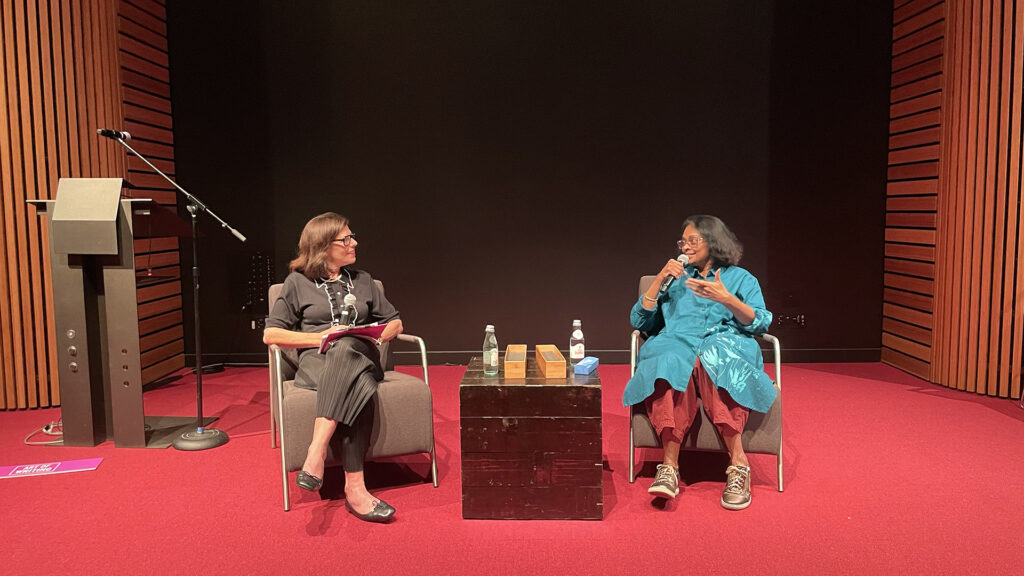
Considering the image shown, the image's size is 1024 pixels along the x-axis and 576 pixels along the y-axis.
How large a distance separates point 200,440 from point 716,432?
2821 millimetres

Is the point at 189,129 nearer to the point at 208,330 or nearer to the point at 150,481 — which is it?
the point at 208,330

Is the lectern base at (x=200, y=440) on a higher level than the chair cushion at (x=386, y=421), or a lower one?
lower

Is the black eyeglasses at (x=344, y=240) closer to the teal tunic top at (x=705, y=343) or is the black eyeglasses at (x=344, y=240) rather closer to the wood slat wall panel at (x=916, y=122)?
the teal tunic top at (x=705, y=343)

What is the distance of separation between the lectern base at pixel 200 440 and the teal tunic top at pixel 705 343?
7.75ft

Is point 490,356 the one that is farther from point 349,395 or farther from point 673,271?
point 673,271

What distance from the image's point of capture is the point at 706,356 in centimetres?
357

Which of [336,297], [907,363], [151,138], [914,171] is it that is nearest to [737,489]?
[336,297]

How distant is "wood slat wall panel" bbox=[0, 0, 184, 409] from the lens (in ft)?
16.5

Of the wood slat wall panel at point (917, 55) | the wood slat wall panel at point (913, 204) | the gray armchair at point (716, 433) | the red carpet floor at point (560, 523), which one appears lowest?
the red carpet floor at point (560, 523)

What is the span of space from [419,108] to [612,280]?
219 cm

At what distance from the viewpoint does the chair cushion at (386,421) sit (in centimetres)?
342

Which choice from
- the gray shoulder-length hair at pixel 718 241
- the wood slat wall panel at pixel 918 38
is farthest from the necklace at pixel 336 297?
the wood slat wall panel at pixel 918 38

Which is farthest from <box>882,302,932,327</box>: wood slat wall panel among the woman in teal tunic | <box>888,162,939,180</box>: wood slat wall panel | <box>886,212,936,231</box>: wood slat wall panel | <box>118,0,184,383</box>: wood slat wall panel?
<box>118,0,184,383</box>: wood slat wall panel

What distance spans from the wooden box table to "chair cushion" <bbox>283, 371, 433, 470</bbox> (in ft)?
1.24
